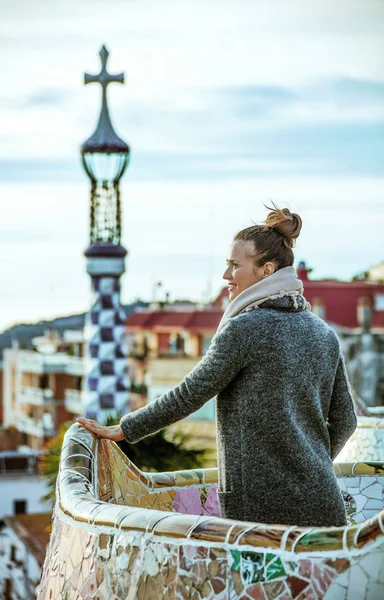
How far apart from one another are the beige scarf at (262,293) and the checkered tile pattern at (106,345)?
1746 centimetres

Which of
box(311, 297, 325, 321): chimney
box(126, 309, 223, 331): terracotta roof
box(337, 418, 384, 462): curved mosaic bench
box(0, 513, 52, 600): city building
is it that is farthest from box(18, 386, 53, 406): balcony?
box(337, 418, 384, 462): curved mosaic bench

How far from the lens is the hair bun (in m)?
2.91

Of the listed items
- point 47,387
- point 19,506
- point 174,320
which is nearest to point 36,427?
point 47,387

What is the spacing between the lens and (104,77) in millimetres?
21219

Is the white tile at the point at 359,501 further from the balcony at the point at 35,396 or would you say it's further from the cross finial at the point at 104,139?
the balcony at the point at 35,396

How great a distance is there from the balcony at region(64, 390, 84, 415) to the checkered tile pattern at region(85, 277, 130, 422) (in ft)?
105

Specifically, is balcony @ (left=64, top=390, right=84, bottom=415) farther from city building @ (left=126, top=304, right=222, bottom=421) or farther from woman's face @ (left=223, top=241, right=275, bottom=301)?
woman's face @ (left=223, top=241, right=275, bottom=301)

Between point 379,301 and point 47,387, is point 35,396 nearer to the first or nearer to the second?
point 47,387

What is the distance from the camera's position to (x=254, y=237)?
2.91 metres

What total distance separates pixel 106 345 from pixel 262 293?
1770 centimetres

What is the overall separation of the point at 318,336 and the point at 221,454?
0.31 m

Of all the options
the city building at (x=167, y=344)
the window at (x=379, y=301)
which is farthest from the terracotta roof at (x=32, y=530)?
the window at (x=379, y=301)

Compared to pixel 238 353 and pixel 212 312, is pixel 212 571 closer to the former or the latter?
A: pixel 238 353

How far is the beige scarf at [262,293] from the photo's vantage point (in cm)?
283
